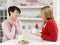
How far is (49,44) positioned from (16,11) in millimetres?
991

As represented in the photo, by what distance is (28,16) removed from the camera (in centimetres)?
A: 382

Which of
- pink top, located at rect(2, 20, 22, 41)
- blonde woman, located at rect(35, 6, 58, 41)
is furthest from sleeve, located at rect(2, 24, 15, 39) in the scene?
blonde woman, located at rect(35, 6, 58, 41)

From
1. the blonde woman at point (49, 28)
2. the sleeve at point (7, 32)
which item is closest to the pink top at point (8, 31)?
the sleeve at point (7, 32)

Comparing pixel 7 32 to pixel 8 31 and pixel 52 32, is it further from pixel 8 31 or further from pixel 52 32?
pixel 52 32

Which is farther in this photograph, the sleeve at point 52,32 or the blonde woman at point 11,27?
the blonde woman at point 11,27

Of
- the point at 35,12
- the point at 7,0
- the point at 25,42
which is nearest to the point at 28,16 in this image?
the point at 35,12

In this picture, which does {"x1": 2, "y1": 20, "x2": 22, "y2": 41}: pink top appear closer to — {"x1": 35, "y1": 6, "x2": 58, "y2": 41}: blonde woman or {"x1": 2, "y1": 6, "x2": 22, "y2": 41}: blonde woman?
{"x1": 2, "y1": 6, "x2": 22, "y2": 41}: blonde woman

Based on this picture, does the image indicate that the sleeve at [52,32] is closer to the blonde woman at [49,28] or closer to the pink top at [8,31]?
the blonde woman at [49,28]

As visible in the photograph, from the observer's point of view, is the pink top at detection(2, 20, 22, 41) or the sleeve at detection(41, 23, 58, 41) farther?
the pink top at detection(2, 20, 22, 41)

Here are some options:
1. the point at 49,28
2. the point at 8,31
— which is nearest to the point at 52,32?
the point at 49,28

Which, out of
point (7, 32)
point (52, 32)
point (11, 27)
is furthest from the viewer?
point (11, 27)

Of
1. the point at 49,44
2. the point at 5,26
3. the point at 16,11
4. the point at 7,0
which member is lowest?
the point at 49,44

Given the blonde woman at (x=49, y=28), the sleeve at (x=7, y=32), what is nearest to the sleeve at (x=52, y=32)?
the blonde woman at (x=49, y=28)

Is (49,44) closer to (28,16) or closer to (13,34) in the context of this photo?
(13,34)
